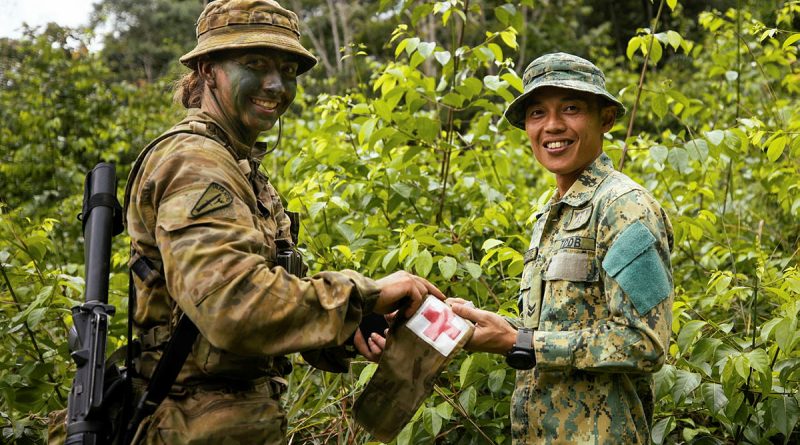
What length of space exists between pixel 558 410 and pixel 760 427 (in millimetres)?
1495

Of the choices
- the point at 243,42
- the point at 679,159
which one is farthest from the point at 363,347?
the point at 679,159

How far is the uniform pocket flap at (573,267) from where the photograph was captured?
230 cm

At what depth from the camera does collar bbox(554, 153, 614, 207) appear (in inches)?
95.4

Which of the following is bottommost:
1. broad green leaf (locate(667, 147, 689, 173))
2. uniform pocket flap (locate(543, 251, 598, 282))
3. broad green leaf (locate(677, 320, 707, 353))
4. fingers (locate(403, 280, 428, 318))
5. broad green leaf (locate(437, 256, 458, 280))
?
broad green leaf (locate(677, 320, 707, 353))

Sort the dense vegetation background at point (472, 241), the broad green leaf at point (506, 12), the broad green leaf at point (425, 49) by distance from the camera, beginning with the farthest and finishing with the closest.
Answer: the broad green leaf at point (506, 12), the broad green leaf at point (425, 49), the dense vegetation background at point (472, 241)

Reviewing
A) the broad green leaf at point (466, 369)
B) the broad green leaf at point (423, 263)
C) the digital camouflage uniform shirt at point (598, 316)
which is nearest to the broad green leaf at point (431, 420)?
the broad green leaf at point (466, 369)

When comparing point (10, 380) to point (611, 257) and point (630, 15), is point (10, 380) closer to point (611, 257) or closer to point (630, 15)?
point (611, 257)

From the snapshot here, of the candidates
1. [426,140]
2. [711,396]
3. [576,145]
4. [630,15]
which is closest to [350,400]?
[426,140]

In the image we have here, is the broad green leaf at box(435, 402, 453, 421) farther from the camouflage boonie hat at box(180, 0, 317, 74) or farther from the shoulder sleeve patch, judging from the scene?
the camouflage boonie hat at box(180, 0, 317, 74)

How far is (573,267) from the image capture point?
2.33 m

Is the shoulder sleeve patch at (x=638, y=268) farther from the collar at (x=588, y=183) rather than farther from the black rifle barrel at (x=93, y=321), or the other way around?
the black rifle barrel at (x=93, y=321)

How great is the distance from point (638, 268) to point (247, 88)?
4.19 feet

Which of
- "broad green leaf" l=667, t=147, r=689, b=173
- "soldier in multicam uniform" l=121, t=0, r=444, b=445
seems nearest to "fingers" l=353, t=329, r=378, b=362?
"soldier in multicam uniform" l=121, t=0, r=444, b=445

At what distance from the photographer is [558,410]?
234cm
